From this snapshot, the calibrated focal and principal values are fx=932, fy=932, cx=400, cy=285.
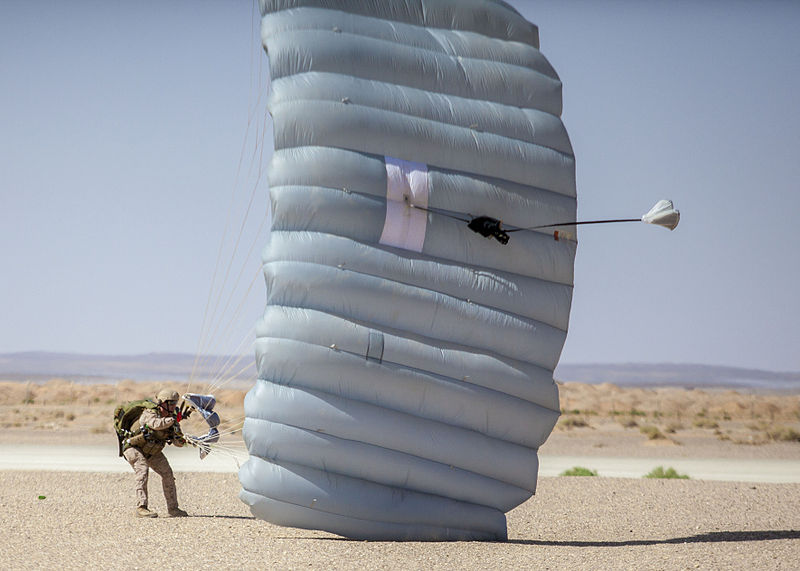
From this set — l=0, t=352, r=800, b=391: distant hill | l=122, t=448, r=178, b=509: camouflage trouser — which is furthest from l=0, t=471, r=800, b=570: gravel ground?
l=0, t=352, r=800, b=391: distant hill

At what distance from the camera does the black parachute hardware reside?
945 centimetres

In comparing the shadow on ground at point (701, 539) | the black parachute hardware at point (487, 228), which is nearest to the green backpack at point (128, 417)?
the black parachute hardware at point (487, 228)

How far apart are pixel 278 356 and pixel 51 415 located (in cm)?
3370

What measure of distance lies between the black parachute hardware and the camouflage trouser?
14.1ft

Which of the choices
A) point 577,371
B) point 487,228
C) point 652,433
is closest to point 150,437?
point 487,228

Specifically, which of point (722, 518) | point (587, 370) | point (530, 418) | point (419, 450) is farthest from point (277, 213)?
point (587, 370)

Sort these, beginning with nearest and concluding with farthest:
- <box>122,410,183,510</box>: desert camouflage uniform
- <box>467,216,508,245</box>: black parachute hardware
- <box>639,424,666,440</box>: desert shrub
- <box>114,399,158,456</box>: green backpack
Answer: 1. <box>467,216,508,245</box>: black parachute hardware
2. <box>122,410,183,510</box>: desert camouflage uniform
3. <box>114,399,158,456</box>: green backpack
4. <box>639,424,666,440</box>: desert shrub

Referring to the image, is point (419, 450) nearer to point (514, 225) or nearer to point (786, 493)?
point (514, 225)

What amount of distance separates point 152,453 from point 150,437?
189 mm

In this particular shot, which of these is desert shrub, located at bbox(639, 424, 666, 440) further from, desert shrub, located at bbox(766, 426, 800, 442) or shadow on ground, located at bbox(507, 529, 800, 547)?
shadow on ground, located at bbox(507, 529, 800, 547)

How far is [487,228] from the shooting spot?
945 cm

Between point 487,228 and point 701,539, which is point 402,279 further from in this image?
point 701,539

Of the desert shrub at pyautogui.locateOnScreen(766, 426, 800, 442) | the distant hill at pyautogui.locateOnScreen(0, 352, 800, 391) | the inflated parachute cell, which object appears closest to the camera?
the inflated parachute cell

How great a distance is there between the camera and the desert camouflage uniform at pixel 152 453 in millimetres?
10203
